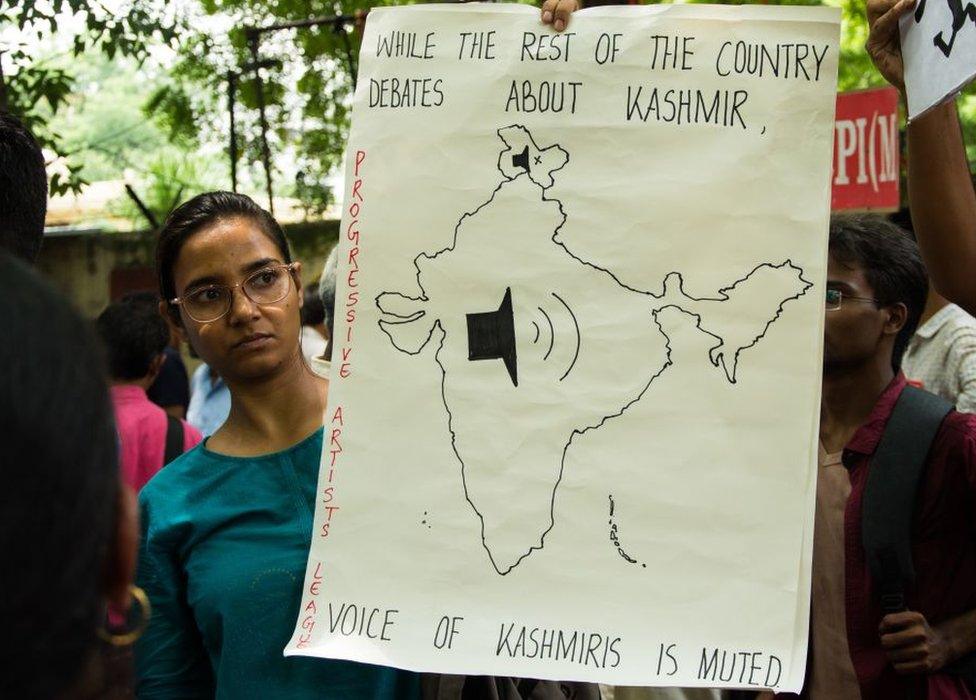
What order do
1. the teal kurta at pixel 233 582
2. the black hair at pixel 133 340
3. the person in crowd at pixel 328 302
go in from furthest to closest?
the black hair at pixel 133 340, the person in crowd at pixel 328 302, the teal kurta at pixel 233 582

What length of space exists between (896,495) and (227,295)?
4.53ft

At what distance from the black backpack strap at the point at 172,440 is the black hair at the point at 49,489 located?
3471 mm

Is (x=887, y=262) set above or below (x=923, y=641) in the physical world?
above

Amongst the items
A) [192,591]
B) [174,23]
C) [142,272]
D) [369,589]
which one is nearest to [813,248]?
[369,589]

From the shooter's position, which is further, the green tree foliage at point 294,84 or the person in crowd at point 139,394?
the green tree foliage at point 294,84

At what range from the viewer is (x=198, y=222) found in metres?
2.56

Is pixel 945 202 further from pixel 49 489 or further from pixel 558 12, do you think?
pixel 49 489

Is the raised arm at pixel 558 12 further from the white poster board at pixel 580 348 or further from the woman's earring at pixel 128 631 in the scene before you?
the woman's earring at pixel 128 631

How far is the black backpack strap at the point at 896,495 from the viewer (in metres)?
2.59

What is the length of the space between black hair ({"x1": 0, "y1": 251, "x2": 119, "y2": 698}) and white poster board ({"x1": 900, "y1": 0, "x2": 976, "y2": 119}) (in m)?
1.44

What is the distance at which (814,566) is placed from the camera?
2.76 meters

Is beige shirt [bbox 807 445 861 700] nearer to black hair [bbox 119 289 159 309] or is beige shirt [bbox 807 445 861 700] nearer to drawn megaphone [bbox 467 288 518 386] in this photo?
drawn megaphone [bbox 467 288 518 386]

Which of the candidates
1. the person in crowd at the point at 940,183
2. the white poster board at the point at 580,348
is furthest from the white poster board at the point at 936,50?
the white poster board at the point at 580,348

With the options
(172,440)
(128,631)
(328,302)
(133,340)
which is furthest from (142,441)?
(128,631)
